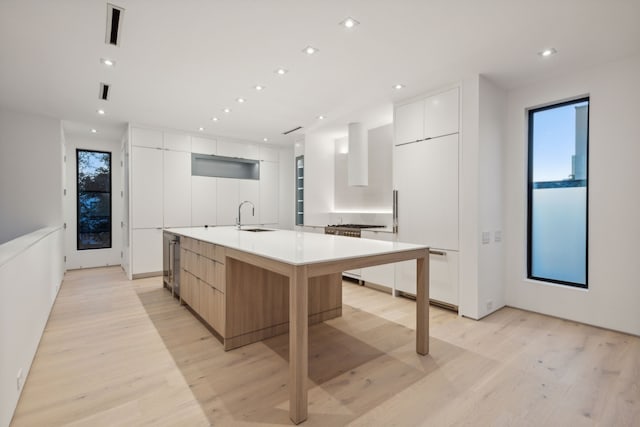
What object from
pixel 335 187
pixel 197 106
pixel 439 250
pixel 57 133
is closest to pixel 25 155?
pixel 57 133

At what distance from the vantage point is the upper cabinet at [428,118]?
3.53 m

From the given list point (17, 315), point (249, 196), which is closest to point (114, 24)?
point (17, 315)

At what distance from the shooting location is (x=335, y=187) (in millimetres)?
6230

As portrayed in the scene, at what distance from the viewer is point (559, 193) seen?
11.3ft

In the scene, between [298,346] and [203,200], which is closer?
[298,346]

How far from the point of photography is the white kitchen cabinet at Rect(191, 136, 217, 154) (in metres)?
5.82

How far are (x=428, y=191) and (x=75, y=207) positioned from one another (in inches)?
261

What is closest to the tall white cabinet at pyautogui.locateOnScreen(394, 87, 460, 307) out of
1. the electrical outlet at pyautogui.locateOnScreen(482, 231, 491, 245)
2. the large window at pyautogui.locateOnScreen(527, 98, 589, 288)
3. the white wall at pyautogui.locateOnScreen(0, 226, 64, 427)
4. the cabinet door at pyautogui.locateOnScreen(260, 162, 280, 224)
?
the electrical outlet at pyautogui.locateOnScreen(482, 231, 491, 245)

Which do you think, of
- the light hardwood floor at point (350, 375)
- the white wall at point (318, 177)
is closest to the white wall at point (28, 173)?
the light hardwood floor at point (350, 375)

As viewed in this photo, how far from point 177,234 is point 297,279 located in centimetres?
268

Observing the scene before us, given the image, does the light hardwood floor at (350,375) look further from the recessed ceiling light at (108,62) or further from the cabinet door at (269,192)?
the cabinet door at (269,192)

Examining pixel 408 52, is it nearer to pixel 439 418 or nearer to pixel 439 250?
pixel 439 250

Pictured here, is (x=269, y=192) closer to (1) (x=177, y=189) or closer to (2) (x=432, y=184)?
(1) (x=177, y=189)

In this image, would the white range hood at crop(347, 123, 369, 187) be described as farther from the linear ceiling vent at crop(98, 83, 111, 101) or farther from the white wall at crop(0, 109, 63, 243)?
the white wall at crop(0, 109, 63, 243)
